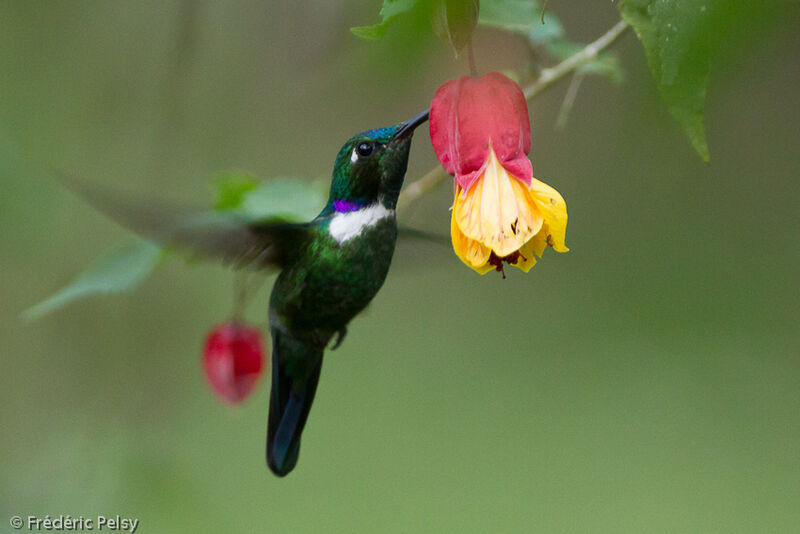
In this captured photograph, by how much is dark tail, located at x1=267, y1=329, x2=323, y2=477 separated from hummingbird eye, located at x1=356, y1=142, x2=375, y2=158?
23 centimetres

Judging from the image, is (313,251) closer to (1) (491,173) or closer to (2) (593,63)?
(1) (491,173)

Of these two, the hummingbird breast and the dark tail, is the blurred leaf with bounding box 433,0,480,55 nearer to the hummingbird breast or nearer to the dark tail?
the hummingbird breast

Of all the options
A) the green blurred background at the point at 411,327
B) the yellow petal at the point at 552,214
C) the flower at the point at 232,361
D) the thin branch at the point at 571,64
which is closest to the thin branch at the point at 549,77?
the thin branch at the point at 571,64

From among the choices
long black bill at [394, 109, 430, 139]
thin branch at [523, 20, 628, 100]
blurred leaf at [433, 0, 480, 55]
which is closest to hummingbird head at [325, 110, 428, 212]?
long black bill at [394, 109, 430, 139]

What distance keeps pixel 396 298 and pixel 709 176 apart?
126 cm

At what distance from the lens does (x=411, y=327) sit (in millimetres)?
3148

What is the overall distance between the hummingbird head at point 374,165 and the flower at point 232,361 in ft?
1.68

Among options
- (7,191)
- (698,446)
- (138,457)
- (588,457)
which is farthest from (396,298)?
(7,191)

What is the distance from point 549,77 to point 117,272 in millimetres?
585

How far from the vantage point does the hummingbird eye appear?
0.73m

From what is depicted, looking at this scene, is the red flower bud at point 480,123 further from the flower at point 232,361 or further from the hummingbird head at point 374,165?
the flower at point 232,361

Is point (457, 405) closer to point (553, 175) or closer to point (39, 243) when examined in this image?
point (553, 175)

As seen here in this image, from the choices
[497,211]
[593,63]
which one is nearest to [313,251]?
[497,211]

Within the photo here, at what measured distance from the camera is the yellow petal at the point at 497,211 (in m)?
Answer: 0.63
